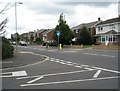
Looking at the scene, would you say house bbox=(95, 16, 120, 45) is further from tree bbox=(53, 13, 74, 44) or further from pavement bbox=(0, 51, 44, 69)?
pavement bbox=(0, 51, 44, 69)

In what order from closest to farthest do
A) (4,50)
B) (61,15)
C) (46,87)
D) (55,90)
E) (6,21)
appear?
(55,90), (46,87), (6,21), (4,50), (61,15)

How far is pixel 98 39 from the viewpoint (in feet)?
248

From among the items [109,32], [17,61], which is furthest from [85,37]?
[17,61]

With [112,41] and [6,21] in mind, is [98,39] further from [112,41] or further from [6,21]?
[6,21]

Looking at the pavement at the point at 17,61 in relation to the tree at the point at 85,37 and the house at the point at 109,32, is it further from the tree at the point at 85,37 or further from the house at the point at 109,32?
the tree at the point at 85,37

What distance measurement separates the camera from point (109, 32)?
2697 inches

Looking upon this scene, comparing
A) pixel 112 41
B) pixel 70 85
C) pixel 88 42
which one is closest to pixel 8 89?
pixel 70 85

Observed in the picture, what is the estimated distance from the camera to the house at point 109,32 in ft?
218

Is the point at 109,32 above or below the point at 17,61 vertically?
above

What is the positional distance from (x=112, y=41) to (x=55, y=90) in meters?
57.7

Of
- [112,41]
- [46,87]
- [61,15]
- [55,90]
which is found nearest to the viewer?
[55,90]

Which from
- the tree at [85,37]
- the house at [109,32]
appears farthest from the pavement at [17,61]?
the tree at [85,37]

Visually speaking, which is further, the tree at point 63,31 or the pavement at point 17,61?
the tree at point 63,31

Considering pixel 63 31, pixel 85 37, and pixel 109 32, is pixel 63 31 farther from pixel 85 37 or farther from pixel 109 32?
pixel 109 32
